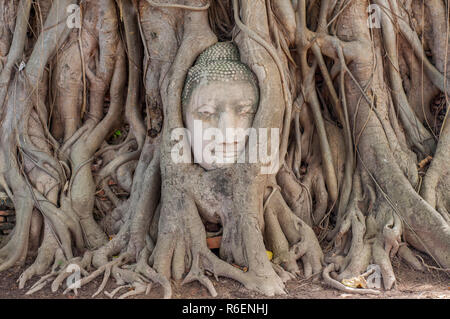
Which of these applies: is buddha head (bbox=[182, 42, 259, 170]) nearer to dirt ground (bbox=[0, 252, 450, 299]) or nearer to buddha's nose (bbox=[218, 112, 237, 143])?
buddha's nose (bbox=[218, 112, 237, 143])

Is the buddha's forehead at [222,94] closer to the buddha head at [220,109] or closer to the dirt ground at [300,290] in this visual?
the buddha head at [220,109]

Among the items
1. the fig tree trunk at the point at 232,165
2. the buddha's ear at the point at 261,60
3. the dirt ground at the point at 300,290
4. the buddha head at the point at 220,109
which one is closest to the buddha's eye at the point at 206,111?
the buddha head at the point at 220,109

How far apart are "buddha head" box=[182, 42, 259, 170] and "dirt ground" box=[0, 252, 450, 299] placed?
0.87 metres

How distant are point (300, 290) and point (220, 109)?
133 cm

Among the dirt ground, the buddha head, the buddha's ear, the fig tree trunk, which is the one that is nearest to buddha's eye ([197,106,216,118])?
the buddha head

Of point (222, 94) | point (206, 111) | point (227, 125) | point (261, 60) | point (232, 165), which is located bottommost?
point (232, 165)

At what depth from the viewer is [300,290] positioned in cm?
263

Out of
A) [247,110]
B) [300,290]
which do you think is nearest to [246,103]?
[247,110]

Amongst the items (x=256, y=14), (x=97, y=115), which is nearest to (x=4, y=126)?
(x=97, y=115)

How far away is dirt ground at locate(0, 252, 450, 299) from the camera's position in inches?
99.3

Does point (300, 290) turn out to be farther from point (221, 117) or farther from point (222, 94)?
point (222, 94)

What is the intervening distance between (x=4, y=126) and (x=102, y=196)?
1003 mm

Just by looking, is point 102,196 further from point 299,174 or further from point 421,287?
point 421,287
